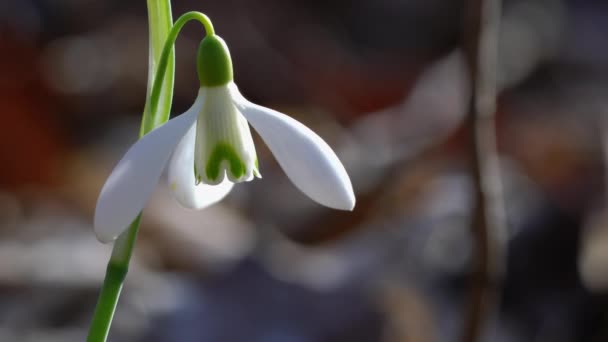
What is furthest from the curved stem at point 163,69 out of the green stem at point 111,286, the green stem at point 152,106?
the green stem at point 111,286

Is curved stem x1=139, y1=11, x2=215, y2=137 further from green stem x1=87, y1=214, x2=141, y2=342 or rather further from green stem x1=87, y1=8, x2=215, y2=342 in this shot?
green stem x1=87, y1=214, x2=141, y2=342

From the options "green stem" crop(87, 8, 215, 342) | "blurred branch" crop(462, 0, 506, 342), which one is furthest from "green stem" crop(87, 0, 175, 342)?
"blurred branch" crop(462, 0, 506, 342)

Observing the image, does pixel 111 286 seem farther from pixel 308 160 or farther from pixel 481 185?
pixel 481 185

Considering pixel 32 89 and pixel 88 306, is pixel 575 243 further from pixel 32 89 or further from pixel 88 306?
pixel 32 89

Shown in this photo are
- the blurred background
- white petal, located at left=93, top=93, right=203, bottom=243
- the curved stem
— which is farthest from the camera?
the blurred background

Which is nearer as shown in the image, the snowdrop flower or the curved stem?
the snowdrop flower

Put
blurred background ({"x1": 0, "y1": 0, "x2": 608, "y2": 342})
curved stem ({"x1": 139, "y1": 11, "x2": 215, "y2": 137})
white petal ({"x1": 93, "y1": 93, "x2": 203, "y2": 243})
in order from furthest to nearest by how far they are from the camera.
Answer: blurred background ({"x1": 0, "y1": 0, "x2": 608, "y2": 342}), curved stem ({"x1": 139, "y1": 11, "x2": 215, "y2": 137}), white petal ({"x1": 93, "y1": 93, "x2": 203, "y2": 243})

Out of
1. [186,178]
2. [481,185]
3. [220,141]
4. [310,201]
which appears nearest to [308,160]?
[220,141]
